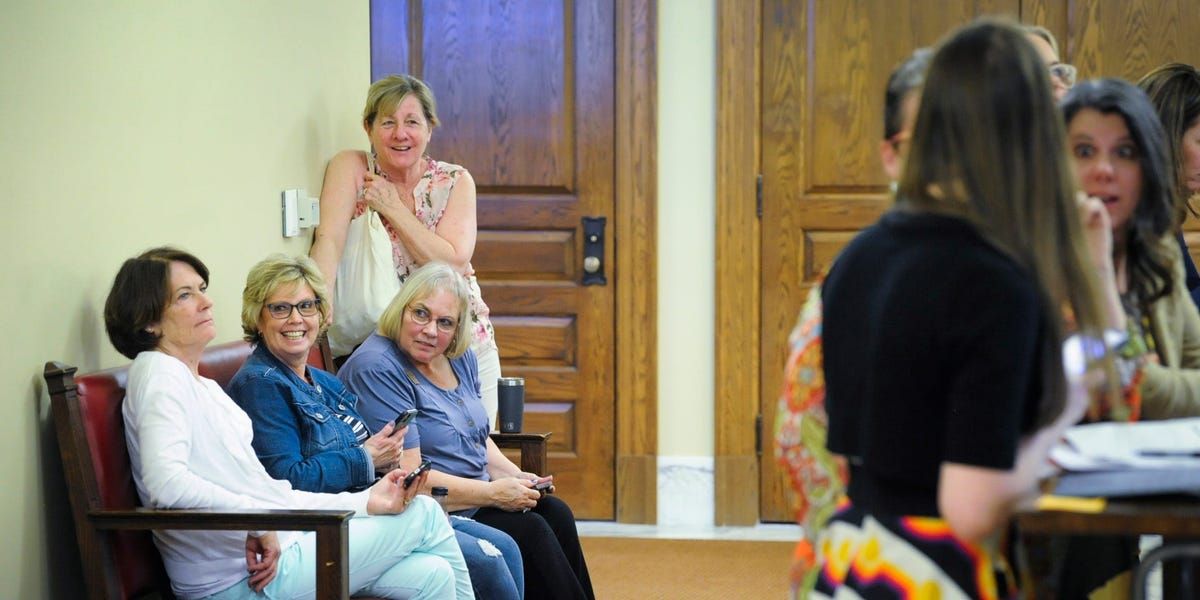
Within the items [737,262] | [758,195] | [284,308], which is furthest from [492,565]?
[758,195]

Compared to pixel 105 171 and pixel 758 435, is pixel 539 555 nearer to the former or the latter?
pixel 105 171

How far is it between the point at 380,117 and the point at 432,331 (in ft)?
2.79

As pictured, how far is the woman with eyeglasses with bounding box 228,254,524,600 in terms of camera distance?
2.77 m

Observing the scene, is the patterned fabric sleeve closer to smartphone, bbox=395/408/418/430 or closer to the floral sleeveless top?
smartphone, bbox=395/408/418/430

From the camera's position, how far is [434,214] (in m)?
3.89

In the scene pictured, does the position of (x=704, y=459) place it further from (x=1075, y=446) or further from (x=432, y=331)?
(x=1075, y=446)

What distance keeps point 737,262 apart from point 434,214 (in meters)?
1.39

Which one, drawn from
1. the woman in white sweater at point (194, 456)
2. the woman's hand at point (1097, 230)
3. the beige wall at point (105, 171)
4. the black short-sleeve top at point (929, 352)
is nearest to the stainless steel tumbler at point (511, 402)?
the beige wall at point (105, 171)

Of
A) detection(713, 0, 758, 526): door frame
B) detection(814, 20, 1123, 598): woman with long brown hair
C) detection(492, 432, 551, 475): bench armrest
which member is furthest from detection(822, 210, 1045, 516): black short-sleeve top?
detection(713, 0, 758, 526): door frame

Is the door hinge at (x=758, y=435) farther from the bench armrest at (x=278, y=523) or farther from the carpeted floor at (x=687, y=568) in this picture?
the bench armrest at (x=278, y=523)

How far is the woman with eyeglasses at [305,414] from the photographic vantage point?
2768mm

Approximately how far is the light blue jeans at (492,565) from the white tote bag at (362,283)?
832 millimetres

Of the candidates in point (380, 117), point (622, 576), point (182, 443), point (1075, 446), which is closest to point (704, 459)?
point (622, 576)

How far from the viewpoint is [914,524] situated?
146 cm
